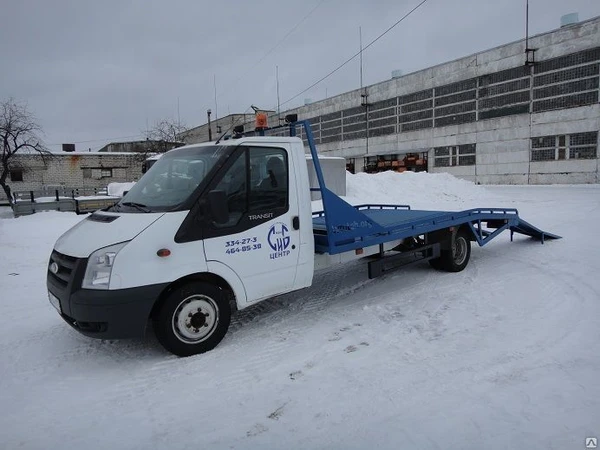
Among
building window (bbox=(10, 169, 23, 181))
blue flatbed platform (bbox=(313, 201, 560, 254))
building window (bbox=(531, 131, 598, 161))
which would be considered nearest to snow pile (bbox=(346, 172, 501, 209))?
blue flatbed platform (bbox=(313, 201, 560, 254))

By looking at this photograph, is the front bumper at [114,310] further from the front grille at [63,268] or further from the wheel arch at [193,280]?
the front grille at [63,268]

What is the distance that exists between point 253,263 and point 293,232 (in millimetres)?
627

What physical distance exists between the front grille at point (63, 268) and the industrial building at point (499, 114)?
101 ft

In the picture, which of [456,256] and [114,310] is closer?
[114,310]

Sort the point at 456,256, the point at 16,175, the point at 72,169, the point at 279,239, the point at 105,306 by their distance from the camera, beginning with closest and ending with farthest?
1. the point at 105,306
2. the point at 279,239
3. the point at 456,256
4. the point at 16,175
5. the point at 72,169

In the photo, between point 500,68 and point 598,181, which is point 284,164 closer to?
point 598,181

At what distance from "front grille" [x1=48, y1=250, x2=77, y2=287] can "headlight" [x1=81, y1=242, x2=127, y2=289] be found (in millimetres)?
219

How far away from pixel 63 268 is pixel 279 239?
2250mm

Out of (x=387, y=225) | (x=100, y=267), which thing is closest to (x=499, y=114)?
(x=387, y=225)

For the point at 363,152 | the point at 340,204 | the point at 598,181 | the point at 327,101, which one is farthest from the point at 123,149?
the point at 340,204

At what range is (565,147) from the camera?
27812 millimetres

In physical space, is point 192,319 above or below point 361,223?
below

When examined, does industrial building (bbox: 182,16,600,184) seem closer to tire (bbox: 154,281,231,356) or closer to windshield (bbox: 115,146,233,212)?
windshield (bbox: 115,146,233,212)

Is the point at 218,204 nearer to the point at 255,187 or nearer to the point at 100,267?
the point at 255,187
